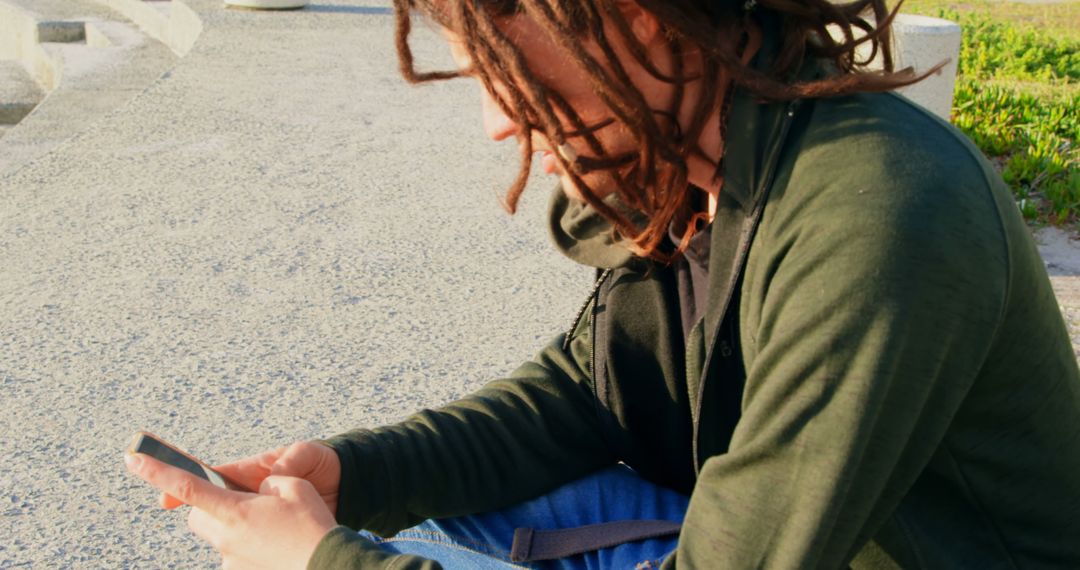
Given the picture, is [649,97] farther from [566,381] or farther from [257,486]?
[257,486]

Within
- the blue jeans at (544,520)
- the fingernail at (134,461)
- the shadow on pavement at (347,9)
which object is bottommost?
the shadow on pavement at (347,9)

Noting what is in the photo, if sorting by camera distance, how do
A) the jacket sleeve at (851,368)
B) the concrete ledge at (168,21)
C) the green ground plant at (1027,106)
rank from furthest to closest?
the concrete ledge at (168,21) < the green ground plant at (1027,106) < the jacket sleeve at (851,368)

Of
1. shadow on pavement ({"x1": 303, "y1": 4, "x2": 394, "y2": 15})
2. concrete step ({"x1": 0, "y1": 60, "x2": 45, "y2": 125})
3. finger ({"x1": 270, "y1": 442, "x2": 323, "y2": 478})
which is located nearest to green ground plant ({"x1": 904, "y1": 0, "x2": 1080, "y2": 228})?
finger ({"x1": 270, "y1": 442, "x2": 323, "y2": 478})

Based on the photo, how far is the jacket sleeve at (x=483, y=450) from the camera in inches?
72.2

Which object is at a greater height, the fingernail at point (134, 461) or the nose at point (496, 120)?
the nose at point (496, 120)

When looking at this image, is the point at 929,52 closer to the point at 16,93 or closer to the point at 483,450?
the point at 483,450

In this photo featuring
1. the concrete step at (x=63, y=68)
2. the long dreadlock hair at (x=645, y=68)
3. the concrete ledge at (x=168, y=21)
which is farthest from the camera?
the concrete ledge at (x=168, y=21)

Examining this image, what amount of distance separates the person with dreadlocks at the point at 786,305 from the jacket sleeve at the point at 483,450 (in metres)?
0.06

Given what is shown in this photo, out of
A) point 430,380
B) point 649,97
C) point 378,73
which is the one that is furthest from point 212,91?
point 649,97

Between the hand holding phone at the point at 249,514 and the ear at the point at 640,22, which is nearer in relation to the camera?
the ear at the point at 640,22

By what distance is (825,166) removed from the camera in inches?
52.1

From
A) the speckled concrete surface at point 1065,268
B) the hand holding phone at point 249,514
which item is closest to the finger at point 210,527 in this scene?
the hand holding phone at point 249,514

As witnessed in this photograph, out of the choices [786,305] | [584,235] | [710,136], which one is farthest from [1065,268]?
[786,305]

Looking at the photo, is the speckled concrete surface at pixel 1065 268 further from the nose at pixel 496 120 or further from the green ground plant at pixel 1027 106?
the nose at pixel 496 120
